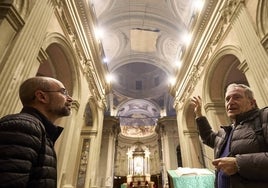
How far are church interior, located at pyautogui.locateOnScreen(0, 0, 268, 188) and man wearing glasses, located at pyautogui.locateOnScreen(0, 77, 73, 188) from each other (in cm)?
143

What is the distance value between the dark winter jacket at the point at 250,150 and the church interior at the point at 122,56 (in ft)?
6.24

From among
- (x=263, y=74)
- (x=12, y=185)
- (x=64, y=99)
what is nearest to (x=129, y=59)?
(x=263, y=74)

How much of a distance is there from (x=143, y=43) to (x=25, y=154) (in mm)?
12079

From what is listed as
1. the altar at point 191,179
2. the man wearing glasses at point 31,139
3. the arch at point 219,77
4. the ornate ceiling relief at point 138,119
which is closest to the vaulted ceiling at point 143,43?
the ornate ceiling relief at point 138,119

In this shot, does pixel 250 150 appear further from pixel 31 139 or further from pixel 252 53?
pixel 252 53

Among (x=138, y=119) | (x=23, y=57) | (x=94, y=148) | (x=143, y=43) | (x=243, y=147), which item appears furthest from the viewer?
(x=138, y=119)

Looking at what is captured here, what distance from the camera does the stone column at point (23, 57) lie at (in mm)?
2746

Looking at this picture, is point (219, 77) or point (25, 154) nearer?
point (25, 154)

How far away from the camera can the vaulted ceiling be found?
938 cm

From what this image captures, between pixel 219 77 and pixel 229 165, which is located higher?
pixel 219 77

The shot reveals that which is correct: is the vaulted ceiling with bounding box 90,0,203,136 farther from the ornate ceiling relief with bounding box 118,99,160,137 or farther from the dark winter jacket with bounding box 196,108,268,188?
the dark winter jacket with bounding box 196,108,268,188

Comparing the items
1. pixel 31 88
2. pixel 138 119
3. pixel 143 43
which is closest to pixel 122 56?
pixel 143 43

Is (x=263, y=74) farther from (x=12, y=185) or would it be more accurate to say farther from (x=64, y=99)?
(x=12, y=185)

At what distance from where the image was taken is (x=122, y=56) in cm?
1367
